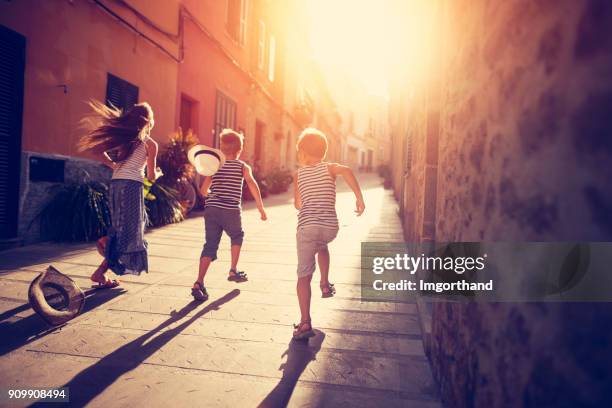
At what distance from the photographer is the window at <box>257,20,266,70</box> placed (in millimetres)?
13906

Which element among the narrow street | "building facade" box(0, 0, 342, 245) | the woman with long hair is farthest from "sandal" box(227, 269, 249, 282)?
"building facade" box(0, 0, 342, 245)

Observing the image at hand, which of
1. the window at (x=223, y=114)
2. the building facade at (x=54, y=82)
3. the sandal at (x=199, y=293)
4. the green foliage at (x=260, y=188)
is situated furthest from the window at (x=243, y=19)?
the sandal at (x=199, y=293)

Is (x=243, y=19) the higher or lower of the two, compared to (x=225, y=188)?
higher

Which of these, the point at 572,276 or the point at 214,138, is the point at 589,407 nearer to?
the point at 572,276

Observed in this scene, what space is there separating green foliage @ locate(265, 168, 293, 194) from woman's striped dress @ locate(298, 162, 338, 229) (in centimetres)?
1108

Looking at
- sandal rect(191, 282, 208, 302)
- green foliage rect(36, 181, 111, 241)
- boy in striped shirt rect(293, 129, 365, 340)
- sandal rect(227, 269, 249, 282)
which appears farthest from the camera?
green foliage rect(36, 181, 111, 241)

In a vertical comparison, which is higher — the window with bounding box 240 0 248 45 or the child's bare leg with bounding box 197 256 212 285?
the window with bounding box 240 0 248 45

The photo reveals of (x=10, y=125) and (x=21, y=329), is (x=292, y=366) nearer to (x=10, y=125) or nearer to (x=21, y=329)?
(x=21, y=329)

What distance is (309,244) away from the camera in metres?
2.69

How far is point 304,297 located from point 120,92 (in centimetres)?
552

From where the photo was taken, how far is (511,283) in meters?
1.19

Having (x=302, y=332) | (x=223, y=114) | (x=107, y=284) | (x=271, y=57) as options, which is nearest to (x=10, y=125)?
(x=107, y=284)

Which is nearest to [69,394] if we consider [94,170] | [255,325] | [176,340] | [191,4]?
[176,340]

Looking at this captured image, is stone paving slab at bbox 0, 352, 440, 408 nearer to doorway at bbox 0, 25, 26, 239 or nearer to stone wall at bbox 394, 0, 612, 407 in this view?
stone wall at bbox 394, 0, 612, 407
